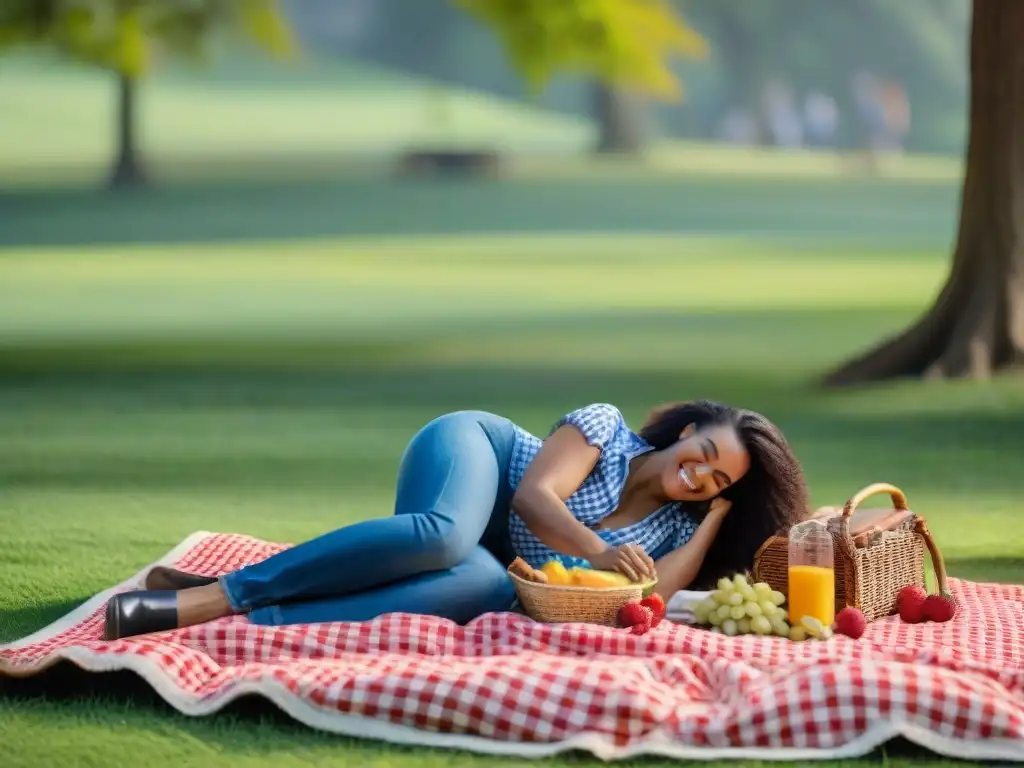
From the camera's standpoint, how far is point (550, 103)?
46594 mm

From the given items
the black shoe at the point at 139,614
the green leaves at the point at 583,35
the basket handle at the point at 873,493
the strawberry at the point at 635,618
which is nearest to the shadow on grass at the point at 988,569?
the basket handle at the point at 873,493

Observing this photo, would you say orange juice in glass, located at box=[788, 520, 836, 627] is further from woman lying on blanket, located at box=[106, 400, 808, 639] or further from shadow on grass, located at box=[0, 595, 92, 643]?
shadow on grass, located at box=[0, 595, 92, 643]

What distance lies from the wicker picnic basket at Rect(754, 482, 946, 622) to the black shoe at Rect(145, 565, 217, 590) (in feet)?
4.86

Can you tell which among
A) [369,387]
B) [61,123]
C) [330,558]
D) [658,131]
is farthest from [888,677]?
[658,131]

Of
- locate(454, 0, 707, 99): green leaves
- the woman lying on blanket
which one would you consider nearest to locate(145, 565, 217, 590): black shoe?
the woman lying on blanket

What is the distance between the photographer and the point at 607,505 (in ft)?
17.3

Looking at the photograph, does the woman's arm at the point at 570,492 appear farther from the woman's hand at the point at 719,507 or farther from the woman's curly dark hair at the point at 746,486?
the woman's hand at the point at 719,507

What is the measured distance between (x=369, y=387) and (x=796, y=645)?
6426 mm

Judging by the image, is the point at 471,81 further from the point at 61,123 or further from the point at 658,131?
the point at 61,123

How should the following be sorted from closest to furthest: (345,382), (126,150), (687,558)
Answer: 1. (687,558)
2. (345,382)
3. (126,150)

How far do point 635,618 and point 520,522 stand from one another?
1.67ft

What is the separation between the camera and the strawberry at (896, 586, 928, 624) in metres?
5.32

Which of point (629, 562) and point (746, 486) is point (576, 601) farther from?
point (746, 486)

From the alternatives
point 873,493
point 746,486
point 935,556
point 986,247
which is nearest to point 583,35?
point 986,247
